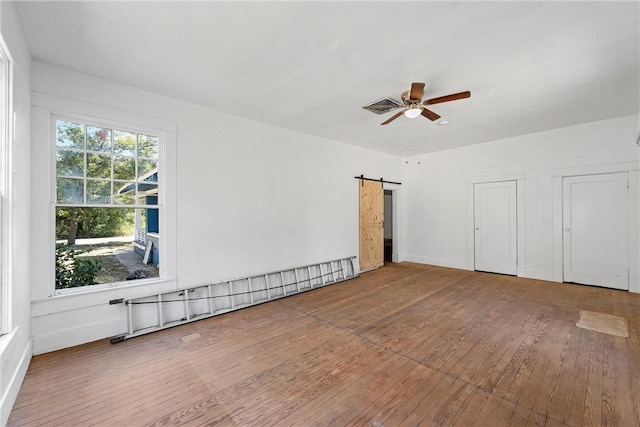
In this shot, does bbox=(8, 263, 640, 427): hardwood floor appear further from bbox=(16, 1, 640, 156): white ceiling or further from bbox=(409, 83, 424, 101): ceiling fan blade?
bbox=(16, 1, 640, 156): white ceiling

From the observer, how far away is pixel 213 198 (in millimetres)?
3801

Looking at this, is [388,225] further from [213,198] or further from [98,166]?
[98,166]

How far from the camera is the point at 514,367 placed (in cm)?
235

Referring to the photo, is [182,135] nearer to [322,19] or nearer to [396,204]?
[322,19]

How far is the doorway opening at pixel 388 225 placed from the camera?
767cm

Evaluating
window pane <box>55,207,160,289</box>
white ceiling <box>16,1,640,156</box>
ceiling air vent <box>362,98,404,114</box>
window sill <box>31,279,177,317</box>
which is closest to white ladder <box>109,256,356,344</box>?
window sill <box>31,279,177,317</box>

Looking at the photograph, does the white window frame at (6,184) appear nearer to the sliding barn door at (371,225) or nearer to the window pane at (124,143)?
the window pane at (124,143)

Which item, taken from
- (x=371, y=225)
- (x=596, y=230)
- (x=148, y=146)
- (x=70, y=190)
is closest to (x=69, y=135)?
(x=70, y=190)

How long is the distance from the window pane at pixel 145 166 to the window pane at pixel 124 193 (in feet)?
0.57

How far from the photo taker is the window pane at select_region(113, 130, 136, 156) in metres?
3.11

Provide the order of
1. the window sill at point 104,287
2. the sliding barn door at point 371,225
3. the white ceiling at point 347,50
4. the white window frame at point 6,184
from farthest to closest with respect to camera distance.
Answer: the sliding barn door at point 371,225 → the window sill at point 104,287 → the white ceiling at point 347,50 → the white window frame at point 6,184

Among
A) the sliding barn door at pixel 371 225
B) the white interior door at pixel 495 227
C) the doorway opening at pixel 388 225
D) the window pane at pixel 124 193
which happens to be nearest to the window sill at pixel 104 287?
the window pane at pixel 124 193

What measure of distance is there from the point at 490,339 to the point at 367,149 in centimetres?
449

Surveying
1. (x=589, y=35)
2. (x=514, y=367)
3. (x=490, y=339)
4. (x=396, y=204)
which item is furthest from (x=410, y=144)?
(x=514, y=367)
